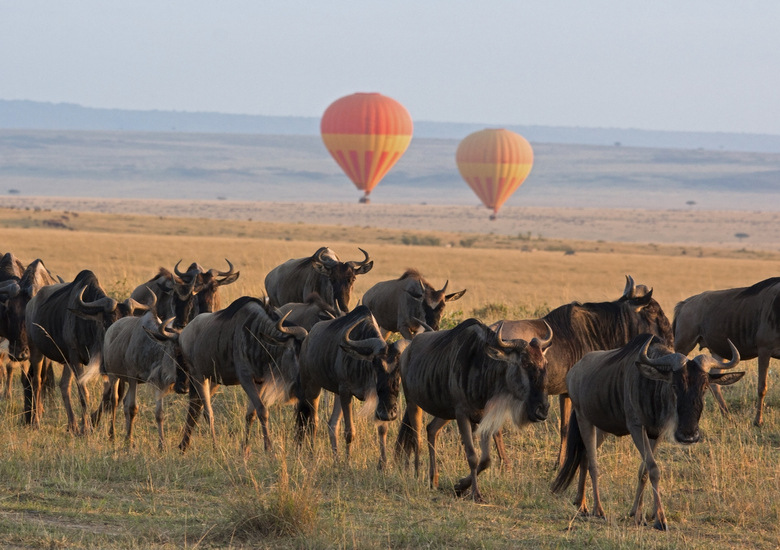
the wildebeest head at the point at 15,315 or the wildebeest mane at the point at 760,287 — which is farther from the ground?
the wildebeest mane at the point at 760,287

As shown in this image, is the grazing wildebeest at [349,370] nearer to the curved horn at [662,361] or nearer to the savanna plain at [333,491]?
the savanna plain at [333,491]

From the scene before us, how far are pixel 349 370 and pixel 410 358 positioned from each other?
0.53 meters

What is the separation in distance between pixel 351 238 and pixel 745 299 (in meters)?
45.4

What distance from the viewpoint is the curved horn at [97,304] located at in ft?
34.2

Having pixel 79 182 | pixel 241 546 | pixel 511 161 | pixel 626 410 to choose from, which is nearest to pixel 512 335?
pixel 626 410

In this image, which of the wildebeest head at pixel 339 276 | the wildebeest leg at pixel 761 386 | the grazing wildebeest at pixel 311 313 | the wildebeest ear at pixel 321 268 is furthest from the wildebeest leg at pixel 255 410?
the wildebeest leg at pixel 761 386

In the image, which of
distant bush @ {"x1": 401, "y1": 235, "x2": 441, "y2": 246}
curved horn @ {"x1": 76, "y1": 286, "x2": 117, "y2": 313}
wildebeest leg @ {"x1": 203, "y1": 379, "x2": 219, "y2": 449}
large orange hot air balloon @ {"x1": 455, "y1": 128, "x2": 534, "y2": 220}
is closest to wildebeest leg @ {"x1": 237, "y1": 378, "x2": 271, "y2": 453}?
wildebeest leg @ {"x1": 203, "y1": 379, "x2": 219, "y2": 449}

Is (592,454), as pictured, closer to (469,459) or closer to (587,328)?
(469,459)

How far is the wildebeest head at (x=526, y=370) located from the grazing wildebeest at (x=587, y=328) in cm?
117

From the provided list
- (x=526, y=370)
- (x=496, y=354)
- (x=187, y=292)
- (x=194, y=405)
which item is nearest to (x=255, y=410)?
(x=194, y=405)

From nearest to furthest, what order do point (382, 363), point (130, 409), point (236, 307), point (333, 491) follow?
1. point (333, 491)
2. point (382, 363)
3. point (236, 307)
4. point (130, 409)

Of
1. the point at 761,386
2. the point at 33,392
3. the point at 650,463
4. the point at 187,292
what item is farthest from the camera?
the point at 187,292

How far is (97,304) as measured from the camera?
1051cm

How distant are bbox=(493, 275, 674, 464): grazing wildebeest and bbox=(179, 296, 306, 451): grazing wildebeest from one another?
1.93 metres
